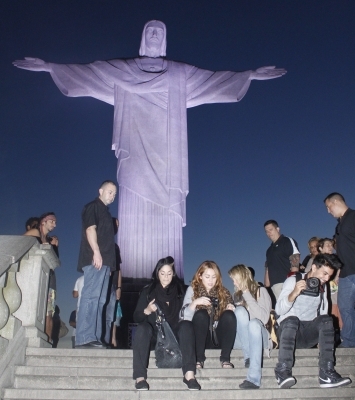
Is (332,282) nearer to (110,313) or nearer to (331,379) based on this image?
(331,379)

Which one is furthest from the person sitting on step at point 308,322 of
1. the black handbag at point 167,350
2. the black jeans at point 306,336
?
the black handbag at point 167,350

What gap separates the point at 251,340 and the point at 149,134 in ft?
19.3

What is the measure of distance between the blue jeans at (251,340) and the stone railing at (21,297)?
79.8 inches

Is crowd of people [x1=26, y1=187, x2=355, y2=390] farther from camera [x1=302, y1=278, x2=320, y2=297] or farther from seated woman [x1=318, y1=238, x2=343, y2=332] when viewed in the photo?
seated woman [x1=318, y1=238, x2=343, y2=332]

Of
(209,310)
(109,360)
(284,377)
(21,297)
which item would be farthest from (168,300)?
(21,297)

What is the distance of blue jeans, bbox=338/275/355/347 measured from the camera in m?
5.54

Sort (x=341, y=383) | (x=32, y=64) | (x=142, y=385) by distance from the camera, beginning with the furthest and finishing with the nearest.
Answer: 1. (x=32, y=64)
2. (x=341, y=383)
3. (x=142, y=385)

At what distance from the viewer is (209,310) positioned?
500cm

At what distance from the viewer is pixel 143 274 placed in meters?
9.03

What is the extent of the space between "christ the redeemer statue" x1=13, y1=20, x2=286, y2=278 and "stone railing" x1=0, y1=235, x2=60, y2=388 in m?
3.47

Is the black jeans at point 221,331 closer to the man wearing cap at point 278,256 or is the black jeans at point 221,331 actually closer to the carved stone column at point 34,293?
the carved stone column at point 34,293

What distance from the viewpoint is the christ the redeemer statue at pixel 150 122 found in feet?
30.7

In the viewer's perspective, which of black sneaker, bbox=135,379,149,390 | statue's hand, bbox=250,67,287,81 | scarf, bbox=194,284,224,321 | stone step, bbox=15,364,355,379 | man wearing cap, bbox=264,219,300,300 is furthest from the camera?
statue's hand, bbox=250,67,287,81

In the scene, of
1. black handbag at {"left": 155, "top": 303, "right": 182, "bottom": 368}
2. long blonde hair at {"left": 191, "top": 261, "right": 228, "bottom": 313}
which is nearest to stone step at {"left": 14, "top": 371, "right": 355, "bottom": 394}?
black handbag at {"left": 155, "top": 303, "right": 182, "bottom": 368}
